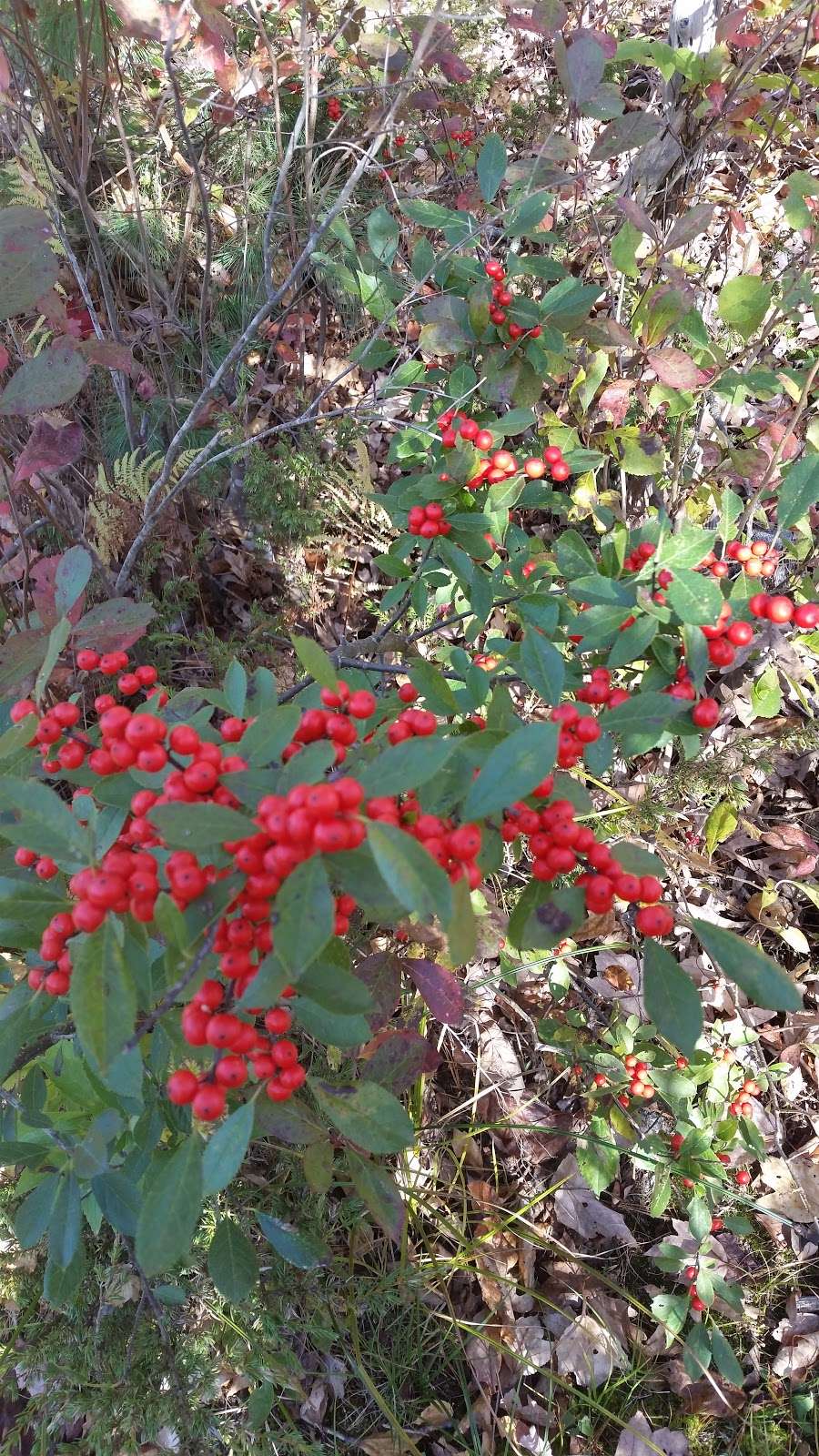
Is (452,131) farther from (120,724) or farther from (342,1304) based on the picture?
(342,1304)

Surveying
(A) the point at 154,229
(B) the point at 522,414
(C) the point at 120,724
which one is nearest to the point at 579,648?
(B) the point at 522,414

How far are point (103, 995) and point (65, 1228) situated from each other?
2.57ft

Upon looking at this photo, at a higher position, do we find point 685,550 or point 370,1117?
point 685,550

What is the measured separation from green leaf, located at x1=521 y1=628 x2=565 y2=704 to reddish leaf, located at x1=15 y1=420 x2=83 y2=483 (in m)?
1.04

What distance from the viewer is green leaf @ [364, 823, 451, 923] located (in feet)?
2.38

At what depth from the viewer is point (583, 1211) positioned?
2.31 metres

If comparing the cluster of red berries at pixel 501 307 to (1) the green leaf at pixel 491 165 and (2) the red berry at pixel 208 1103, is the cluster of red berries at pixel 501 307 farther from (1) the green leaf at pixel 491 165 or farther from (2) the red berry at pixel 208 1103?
(2) the red berry at pixel 208 1103

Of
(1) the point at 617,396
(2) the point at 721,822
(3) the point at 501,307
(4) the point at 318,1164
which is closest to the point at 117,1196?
(4) the point at 318,1164

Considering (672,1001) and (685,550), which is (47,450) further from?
(672,1001)

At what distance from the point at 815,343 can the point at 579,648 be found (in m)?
2.58

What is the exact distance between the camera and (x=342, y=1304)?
1987 millimetres

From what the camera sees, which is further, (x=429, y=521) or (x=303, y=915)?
(x=429, y=521)

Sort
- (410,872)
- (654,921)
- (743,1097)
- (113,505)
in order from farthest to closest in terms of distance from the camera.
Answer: (113,505) → (743,1097) → (654,921) → (410,872)

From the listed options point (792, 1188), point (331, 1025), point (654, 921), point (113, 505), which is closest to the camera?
point (654, 921)
